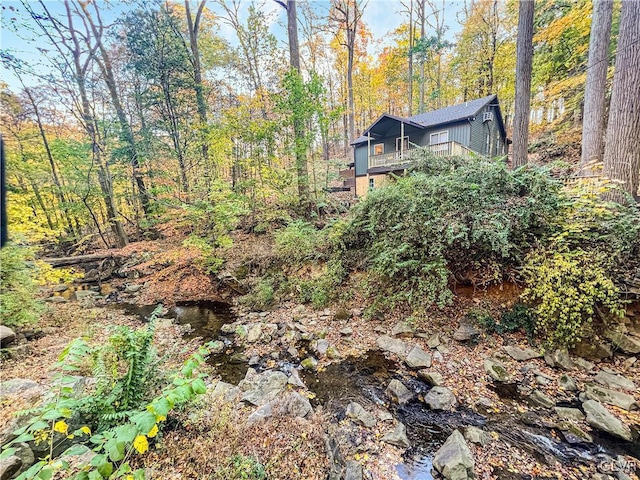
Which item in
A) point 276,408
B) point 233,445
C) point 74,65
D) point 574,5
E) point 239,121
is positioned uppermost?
point 574,5

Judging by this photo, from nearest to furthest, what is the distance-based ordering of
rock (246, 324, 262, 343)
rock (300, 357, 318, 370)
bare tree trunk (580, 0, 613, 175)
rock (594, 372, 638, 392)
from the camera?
rock (594, 372, 638, 392), rock (300, 357, 318, 370), rock (246, 324, 262, 343), bare tree trunk (580, 0, 613, 175)

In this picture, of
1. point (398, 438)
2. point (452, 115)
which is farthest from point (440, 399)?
point (452, 115)

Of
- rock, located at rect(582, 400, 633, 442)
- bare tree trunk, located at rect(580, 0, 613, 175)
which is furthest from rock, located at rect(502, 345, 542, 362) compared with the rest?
bare tree trunk, located at rect(580, 0, 613, 175)

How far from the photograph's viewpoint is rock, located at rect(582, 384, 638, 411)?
2801mm

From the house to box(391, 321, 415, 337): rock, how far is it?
329 inches

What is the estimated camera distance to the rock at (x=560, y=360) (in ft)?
11.1

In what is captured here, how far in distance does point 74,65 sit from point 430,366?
1313 cm

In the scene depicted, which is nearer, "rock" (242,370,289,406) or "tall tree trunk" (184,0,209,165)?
"rock" (242,370,289,406)

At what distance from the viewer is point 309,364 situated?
3.99m

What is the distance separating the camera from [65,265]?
27.4 feet

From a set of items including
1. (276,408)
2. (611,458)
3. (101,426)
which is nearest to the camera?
(101,426)

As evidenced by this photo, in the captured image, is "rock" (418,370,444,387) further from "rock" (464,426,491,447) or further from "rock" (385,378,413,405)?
"rock" (464,426,491,447)

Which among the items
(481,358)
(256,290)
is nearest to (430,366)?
(481,358)

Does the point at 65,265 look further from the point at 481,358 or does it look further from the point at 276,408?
the point at 481,358
